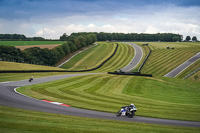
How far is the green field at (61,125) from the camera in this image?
15129mm

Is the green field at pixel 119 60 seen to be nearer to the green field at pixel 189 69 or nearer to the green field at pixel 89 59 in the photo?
the green field at pixel 89 59

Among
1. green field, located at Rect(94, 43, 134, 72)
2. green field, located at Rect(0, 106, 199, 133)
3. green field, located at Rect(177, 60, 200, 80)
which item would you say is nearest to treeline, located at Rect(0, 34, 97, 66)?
green field, located at Rect(94, 43, 134, 72)

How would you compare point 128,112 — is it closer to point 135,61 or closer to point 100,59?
point 135,61

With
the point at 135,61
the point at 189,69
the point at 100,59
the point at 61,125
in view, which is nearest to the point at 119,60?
the point at 135,61

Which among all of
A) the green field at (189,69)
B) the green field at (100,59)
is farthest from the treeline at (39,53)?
the green field at (189,69)

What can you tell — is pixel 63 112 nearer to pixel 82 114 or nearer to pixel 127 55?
pixel 82 114

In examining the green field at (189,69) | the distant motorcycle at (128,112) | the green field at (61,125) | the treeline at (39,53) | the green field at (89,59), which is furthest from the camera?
the green field at (89,59)

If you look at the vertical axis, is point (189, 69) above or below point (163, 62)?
below

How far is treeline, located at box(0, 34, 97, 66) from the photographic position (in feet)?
311

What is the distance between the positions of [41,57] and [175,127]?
99.3m

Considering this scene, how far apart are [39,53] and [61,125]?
3916 inches

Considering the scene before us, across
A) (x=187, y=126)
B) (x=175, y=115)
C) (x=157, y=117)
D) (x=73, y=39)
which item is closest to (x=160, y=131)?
(x=187, y=126)

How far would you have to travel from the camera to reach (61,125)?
16.4 m

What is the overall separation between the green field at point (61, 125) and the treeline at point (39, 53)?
3035 inches
